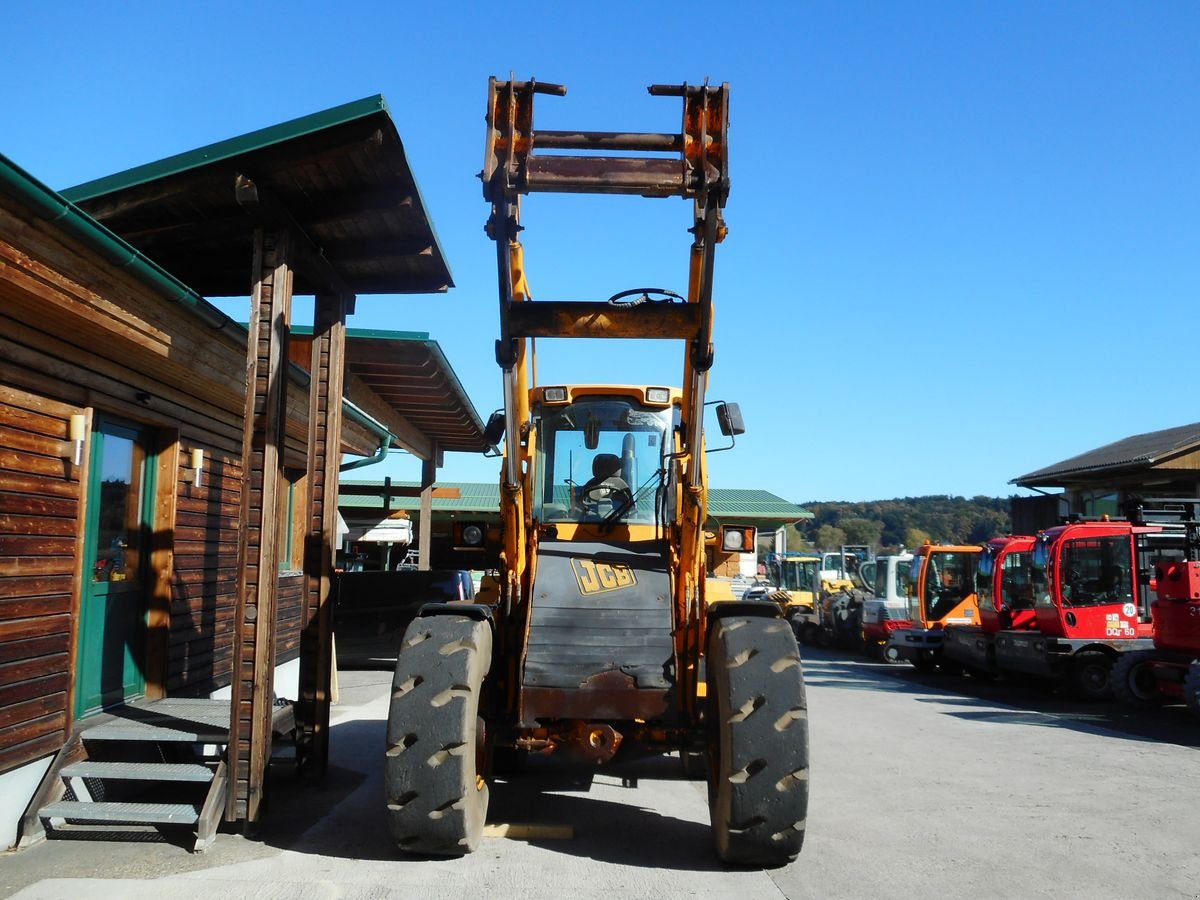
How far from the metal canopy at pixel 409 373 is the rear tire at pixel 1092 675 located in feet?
32.6

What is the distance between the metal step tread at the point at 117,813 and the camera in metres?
5.71

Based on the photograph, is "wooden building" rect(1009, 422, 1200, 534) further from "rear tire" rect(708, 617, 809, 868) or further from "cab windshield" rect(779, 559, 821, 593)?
"rear tire" rect(708, 617, 809, 868)

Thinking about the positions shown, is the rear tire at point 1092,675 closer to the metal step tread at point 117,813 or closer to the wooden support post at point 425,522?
the wooden support post at point 425,522

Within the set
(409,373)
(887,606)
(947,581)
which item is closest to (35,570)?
(409,373)

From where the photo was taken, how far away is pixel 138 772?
19.5 feet

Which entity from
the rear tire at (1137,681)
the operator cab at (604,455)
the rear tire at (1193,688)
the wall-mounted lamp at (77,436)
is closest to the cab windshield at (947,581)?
the rear tire at (1137,681)

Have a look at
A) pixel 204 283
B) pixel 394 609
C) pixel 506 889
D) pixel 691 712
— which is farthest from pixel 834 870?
pixel 394 609

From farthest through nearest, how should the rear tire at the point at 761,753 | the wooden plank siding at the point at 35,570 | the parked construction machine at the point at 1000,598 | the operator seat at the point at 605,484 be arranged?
the parked construction machine at the point at 1000,598 → the operator seat at the point at 605,484 → the wooden plank siding at the point at 35,570 → the rear tire at the point at 761,753

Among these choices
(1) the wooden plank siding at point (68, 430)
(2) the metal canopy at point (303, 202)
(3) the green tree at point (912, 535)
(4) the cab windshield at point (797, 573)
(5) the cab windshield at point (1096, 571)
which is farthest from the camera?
(3) the green tree at point (912, 535)

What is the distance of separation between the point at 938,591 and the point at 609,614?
624 inches

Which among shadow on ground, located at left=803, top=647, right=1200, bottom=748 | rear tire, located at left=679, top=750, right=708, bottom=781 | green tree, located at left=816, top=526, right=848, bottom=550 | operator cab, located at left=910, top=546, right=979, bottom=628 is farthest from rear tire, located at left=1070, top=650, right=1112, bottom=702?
green tree, located at left=816, top=526, right=848, bottom=550

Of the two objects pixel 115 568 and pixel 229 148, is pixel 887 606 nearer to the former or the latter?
pixel 115 568

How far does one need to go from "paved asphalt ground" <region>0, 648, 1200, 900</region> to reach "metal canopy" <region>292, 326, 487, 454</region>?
3589 millimetres

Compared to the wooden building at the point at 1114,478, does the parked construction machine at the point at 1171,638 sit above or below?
below
